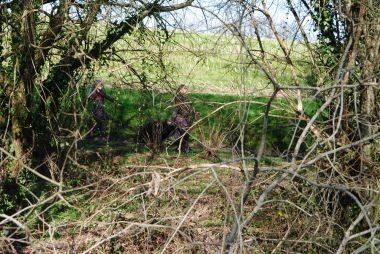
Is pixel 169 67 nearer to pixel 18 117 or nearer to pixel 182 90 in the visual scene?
pixel 182 90

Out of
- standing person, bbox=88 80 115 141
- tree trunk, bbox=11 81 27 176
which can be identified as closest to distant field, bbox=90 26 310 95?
standing person, bbox=88 80 115 141

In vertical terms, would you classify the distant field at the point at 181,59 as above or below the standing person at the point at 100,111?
above

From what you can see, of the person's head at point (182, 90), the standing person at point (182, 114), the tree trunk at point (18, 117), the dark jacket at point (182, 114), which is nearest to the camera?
the person's head at point (182, 90)

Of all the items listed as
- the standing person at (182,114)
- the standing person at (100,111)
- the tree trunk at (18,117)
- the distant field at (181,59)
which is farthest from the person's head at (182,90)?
the tree trunk at (18,117)

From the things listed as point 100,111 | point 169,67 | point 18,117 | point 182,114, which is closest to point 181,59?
point 169,67

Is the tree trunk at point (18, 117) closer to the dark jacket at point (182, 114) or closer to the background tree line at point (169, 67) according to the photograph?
the background tree line at point (169, 67)

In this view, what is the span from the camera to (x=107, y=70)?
465 inches

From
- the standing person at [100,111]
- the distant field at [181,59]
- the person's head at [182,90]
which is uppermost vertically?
the distant field at [181,59]

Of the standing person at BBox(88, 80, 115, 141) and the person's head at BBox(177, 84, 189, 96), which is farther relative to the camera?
the standing person at BBox(88, 80, 115, 141)

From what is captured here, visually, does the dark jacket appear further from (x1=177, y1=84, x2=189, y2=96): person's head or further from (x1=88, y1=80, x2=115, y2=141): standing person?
(x1=88, y1=80, x2=115, y2=141): standing person

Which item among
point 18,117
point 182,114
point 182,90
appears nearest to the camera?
point 18,117

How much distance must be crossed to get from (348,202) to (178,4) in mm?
4379

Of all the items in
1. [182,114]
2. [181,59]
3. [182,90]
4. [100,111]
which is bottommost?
[100,111]

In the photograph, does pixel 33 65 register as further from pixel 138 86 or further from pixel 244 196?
pixel 244 196
